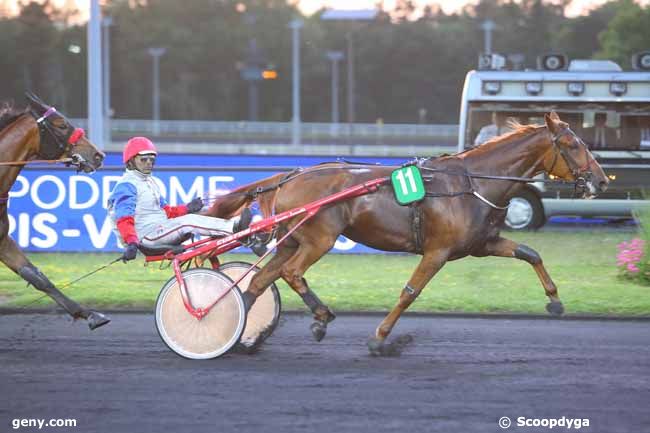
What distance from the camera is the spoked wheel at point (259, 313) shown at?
26.5 feet

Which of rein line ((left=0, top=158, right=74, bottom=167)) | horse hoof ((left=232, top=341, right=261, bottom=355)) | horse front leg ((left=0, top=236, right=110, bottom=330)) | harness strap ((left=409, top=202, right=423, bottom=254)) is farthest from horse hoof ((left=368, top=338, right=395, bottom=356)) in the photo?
rein line ((left=0, top=158, right=74, bottom=167))

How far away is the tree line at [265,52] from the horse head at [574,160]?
5356 cm

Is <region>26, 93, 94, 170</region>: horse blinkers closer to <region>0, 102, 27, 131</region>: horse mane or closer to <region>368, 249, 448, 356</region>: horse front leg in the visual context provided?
<region>0, 102, 27, 131</region>: horse mane

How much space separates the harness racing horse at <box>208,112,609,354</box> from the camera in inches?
303

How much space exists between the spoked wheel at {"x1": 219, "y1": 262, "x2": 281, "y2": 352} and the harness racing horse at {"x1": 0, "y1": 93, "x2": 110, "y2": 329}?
103cm

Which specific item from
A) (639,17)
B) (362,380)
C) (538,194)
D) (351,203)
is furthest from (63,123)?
(639,17)

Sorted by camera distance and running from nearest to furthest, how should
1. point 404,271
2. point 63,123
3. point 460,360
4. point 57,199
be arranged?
1. point 460,360
2. point 63,123
3. point 404,271
4. point 57,199

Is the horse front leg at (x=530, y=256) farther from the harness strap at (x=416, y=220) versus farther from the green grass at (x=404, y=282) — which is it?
the green grass at (x=404, y=282)

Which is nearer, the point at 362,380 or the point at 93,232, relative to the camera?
the point at 362,380

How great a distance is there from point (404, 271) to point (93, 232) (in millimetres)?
4020

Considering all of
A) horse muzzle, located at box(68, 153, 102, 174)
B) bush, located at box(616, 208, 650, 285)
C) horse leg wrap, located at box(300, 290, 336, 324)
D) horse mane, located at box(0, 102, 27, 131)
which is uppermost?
horse mane, located at box(0, 102, 27, 131)

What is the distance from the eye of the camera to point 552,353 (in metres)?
7.84

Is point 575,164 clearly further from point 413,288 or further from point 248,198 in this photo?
point 248,198

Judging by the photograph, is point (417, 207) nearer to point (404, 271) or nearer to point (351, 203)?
point (351, 203)
